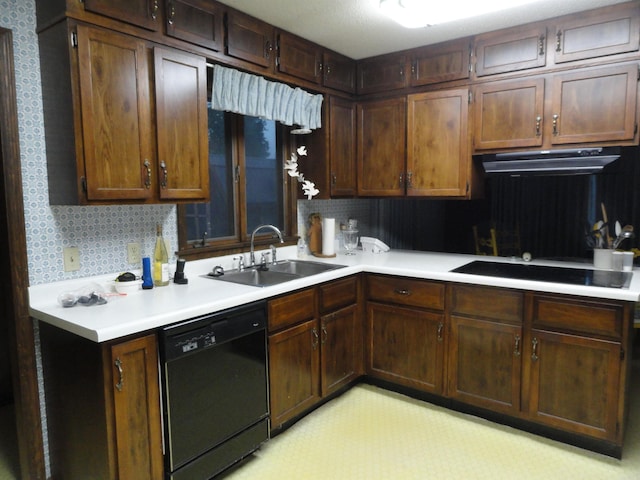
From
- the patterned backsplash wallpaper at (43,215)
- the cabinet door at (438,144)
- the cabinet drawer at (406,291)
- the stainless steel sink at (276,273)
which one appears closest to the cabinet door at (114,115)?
the patterned backsplash wallpaper at (43,215)

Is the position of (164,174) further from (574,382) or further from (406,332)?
(574,382)

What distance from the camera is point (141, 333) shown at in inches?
68.8

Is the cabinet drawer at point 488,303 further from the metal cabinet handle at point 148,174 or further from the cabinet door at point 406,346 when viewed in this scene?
the metal cabinet handle at point 148,174

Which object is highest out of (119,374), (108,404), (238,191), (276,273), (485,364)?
(238,191)

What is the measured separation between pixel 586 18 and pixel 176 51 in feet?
7.53

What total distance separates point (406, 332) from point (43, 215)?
7.12 ft

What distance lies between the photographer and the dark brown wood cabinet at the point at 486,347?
2490 millimetres

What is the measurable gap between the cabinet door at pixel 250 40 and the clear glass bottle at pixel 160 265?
1.14 metres

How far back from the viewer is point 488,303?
8.38ft

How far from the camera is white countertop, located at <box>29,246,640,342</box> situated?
1729 millimetres

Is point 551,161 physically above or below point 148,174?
above

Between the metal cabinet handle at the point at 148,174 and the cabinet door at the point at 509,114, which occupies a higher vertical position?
the cabinet door at the point at 509,114

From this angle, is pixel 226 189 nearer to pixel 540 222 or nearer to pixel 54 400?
pixel 54 400

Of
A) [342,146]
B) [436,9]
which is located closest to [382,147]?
[342,146]
